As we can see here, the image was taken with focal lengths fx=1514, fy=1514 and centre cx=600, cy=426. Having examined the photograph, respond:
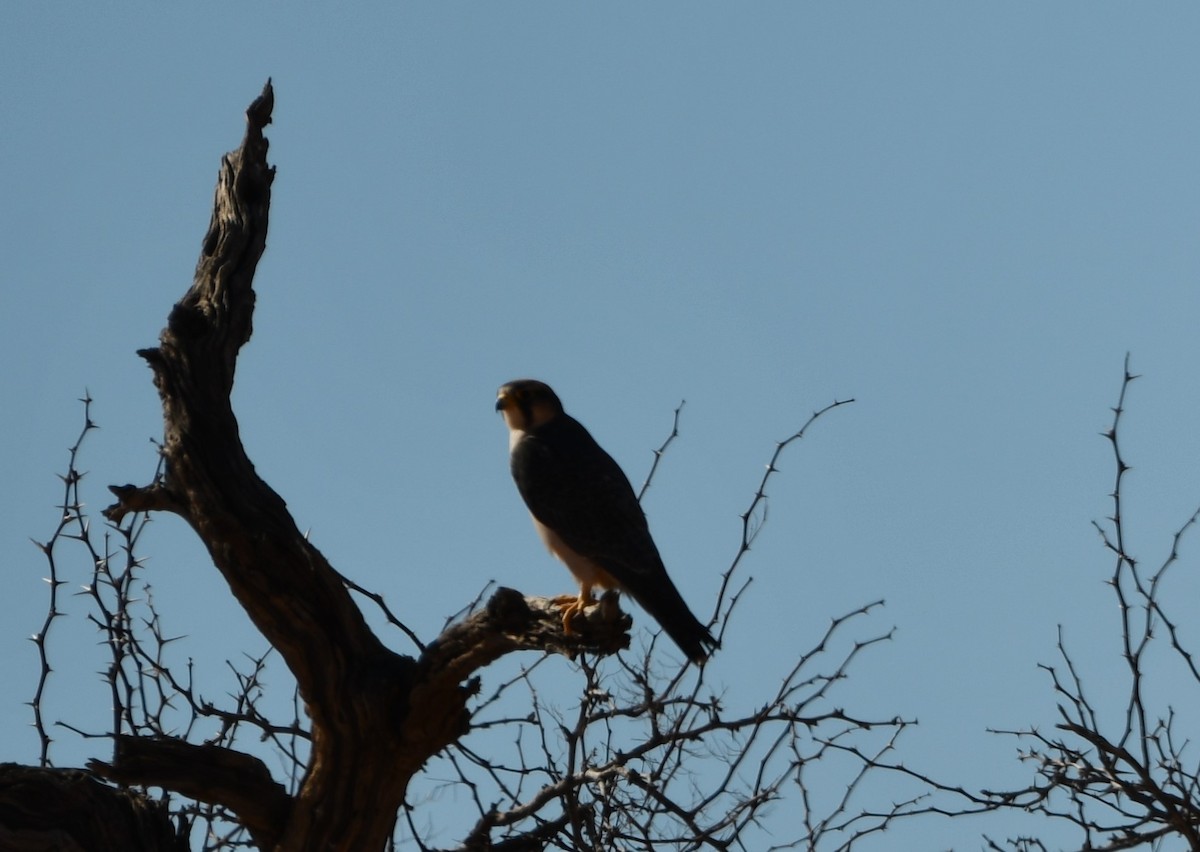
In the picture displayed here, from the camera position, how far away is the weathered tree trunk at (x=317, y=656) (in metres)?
3.88

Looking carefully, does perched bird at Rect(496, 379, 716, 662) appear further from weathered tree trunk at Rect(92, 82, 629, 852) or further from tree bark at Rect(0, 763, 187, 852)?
tree bark at Rect(0, 763, 187, 852)

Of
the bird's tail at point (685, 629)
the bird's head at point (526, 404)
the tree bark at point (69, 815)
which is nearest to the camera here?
the tree bark at point (69, 815)

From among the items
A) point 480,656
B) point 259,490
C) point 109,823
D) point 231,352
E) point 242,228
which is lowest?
point 109,823

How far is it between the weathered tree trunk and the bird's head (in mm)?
1745

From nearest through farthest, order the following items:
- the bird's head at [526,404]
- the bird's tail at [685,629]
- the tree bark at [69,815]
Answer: the tree bark at [69,815]
the bird's tail at [685,629]
the bird's head at [526,404]

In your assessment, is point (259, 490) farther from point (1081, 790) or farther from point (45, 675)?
point (1081, 790)

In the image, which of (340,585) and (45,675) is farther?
(45,675)

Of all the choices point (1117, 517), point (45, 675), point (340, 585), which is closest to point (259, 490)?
point (340, 585)

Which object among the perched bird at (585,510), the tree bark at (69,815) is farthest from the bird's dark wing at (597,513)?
the tree bark at (69,815)

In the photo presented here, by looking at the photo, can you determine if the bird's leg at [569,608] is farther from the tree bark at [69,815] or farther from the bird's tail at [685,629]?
the tree bark at [69,815]

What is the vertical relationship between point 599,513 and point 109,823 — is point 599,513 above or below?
above

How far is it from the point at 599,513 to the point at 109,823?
1920 mm

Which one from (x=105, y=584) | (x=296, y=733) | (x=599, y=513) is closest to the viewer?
(x=296, y=733)

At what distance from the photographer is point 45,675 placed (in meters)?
4.48
